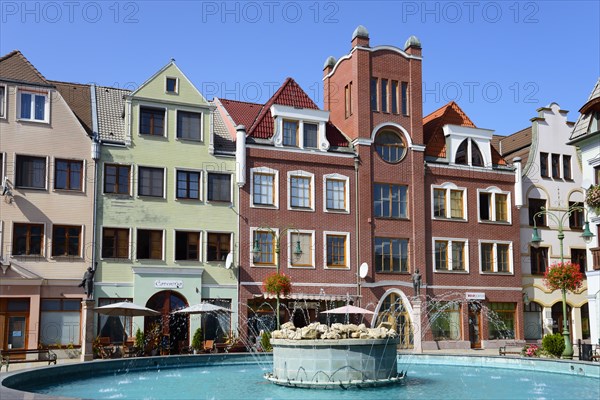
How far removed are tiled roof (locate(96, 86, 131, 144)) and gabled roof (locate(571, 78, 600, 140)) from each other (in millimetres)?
24649

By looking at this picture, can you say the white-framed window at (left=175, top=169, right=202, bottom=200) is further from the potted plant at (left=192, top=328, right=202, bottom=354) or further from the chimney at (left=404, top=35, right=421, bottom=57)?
the chimney at (left=404, top=35, right=421, bottom=57)

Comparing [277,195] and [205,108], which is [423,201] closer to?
[277,195]

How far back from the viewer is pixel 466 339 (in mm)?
42250

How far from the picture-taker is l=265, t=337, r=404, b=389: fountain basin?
1948cm

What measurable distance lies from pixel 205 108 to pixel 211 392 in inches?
862

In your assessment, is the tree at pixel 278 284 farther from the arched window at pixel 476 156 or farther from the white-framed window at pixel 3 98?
the arched window at pixel 476 156

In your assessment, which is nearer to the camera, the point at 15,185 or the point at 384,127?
the point at 15,185

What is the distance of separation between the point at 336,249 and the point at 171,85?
39.9ft

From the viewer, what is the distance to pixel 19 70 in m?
35.2

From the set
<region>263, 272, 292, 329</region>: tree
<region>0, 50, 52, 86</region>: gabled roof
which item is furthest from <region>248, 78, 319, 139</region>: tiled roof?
<region>0, 50, 52, 86</region>: gabled roof

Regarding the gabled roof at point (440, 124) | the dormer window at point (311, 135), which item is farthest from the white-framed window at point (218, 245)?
the gabled roof at point (440, 124)

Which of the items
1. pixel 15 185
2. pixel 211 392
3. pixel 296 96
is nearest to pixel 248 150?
pixel 296 96

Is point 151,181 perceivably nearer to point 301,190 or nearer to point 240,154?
point 240,154

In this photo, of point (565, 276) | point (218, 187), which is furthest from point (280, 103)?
point (565, 276)
